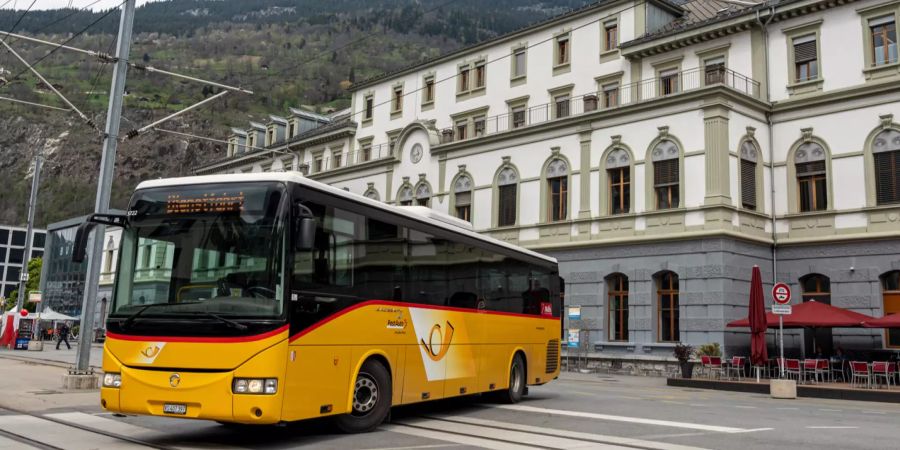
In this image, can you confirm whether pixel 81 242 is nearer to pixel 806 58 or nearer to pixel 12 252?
pixel 806 58

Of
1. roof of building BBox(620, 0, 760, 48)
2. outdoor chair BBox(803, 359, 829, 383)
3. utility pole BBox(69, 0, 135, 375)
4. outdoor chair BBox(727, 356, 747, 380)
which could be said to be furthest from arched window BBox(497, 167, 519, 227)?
utility pole BBox(69, 0, 135, 375)

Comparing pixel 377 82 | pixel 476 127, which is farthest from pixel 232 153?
pixel 476 127

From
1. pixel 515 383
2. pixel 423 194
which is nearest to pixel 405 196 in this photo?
pixel 423 194

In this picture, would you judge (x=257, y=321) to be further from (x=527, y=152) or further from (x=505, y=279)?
(x=527, y=152)

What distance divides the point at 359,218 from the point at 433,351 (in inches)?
118

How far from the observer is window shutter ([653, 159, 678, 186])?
2956 cm

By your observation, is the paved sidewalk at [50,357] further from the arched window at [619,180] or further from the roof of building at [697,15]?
the roof of building at [697,15]

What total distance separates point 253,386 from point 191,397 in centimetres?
79

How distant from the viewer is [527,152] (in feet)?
116

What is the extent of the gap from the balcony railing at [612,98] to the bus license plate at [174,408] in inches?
955

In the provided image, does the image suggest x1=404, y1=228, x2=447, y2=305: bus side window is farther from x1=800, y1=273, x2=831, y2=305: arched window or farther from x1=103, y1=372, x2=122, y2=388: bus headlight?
x1=800, y1=273, x2=831, y2=305: arched window

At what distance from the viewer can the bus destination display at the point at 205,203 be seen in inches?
374

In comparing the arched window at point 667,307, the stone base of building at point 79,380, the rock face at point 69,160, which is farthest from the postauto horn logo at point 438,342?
the rock face at point 69,160

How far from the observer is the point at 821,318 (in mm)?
23938
